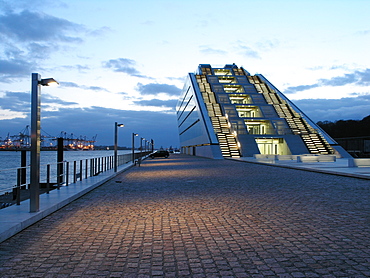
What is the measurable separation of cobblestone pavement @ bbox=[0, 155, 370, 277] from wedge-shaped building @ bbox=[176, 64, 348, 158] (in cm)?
3407

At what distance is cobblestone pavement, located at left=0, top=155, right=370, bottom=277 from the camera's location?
4152 millimetres

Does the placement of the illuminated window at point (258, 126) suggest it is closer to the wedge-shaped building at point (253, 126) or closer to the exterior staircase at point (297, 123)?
the wedge-shaped building at point (253, 126)

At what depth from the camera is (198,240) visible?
543cm

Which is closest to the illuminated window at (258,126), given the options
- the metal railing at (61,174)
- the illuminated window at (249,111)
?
the illuminated window at (249,111)

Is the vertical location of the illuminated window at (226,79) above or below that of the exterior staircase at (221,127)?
above

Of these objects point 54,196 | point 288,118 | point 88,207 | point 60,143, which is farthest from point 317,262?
point 288,118

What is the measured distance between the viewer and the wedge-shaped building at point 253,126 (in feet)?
145

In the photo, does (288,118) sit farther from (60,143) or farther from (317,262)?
(317,262)

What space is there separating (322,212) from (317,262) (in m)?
3.51

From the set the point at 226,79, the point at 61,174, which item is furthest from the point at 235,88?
the point at 61,174

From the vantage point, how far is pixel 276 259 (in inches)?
176

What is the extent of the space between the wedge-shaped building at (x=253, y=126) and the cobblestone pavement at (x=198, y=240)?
3407 centimetres

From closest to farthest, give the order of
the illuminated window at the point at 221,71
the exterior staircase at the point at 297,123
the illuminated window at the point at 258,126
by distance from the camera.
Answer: the exterior staircase at the point at 297,123 < the illuminated window at the point at 258,126 < the illuminated window at the point at 221,71

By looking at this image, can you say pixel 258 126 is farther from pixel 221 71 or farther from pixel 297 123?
pixel 221 71
